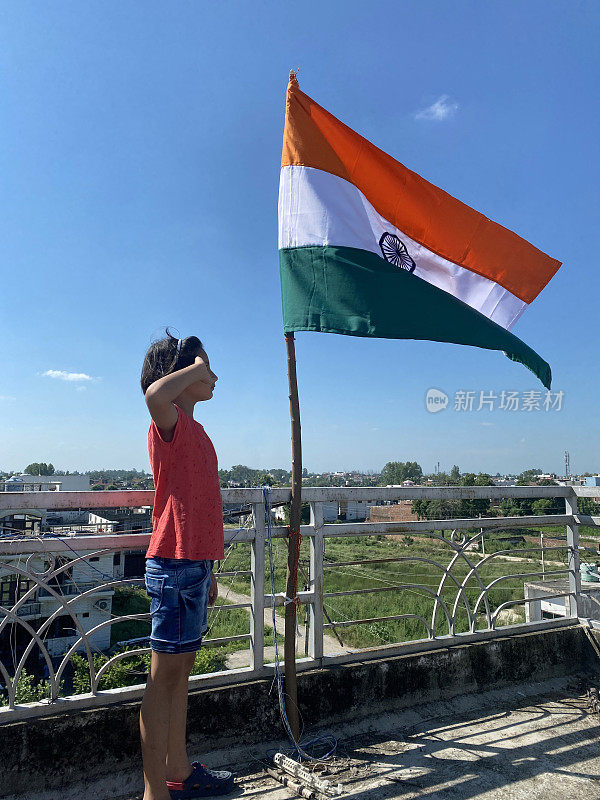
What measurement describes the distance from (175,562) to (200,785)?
96 centimetres

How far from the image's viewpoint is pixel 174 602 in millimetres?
2006

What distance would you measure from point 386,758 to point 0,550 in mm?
2085

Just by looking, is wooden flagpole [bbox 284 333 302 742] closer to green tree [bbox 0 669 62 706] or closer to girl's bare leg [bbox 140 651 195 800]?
girl's bare leg [bbox 140 651 195 800]

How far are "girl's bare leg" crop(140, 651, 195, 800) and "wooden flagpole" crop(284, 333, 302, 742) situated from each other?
0.73m

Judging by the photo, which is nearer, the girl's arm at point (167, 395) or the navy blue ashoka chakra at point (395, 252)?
the girl's arm at point (167, 395)

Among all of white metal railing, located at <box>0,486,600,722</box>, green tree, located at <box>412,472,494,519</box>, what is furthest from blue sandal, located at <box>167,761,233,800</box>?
green tree, located at <box>412,472,494,519</box>

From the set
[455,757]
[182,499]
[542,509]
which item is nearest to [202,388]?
[182,499]

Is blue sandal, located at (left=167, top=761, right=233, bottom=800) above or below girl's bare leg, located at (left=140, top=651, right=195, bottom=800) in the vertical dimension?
below


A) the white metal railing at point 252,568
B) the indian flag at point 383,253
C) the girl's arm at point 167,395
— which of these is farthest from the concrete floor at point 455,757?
the indian flag at point 383,253

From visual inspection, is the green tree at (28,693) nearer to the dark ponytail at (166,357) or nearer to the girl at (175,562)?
the girl at (175,562)

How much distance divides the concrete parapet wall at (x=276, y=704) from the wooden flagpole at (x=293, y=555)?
0.42 ft

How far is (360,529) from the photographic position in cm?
306

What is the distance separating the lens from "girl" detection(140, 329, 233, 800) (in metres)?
1.98

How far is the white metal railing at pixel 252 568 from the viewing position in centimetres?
225
